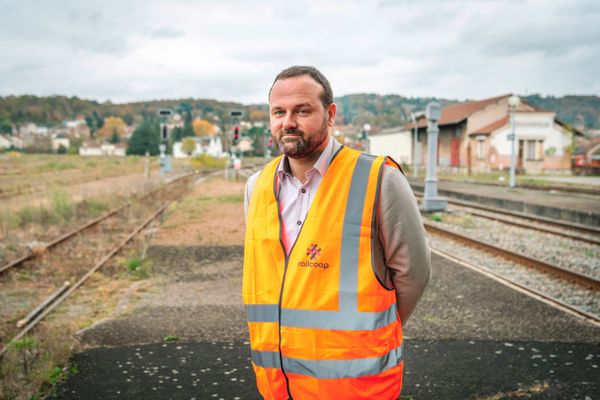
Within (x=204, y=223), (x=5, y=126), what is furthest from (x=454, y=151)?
(x=5, y=126)

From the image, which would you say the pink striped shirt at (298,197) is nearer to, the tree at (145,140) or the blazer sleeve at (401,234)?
the blazer sleeve at (401,234)

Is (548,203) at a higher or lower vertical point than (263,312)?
lower

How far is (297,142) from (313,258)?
0.48 m

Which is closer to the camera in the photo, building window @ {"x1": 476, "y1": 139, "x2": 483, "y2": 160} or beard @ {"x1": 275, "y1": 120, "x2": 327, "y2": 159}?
beard @ {"x1": 275, "y1": 120, "x2": 327, "y2": 159}

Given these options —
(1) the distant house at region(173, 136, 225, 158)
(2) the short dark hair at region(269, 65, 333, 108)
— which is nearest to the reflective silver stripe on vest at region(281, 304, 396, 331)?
(2) the short dark hair at region(269, 65, 333, 108)

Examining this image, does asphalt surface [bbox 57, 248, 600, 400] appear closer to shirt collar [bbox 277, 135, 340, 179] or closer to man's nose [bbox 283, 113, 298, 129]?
shirt collar [bbox 277, 135, 340, 179]

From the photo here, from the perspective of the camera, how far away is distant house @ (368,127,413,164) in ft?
184

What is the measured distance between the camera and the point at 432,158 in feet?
54.1

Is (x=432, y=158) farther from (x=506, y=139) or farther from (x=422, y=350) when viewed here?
(x=506, y=139)

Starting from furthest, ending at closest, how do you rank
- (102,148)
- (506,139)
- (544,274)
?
(102,148)
(506,139)
(544,274)

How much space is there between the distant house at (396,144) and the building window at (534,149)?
510 inches

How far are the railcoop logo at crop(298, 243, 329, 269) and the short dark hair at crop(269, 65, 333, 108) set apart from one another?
24.3 inches

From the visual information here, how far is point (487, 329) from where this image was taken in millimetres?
5812

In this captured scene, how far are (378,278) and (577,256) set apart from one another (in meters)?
9.28
